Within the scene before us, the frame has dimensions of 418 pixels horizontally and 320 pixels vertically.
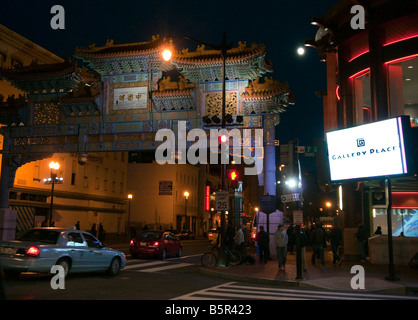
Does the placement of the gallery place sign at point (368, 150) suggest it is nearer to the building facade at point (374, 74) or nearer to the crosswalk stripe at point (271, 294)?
the building facade at point (374, 74)

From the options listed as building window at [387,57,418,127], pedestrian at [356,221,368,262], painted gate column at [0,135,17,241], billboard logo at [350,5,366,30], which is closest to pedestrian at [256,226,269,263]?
pedestrian at [356,221,368,262]

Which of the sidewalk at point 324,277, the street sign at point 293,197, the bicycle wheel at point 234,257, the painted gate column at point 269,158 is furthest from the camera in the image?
the painted gate column at point 269,158

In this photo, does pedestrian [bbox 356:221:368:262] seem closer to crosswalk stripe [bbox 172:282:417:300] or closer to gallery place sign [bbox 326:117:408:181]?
→ gallery place sign [bbox 326:117:408:181]

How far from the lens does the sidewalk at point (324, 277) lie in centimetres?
1323

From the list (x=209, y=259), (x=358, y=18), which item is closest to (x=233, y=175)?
(x=209, y=259)

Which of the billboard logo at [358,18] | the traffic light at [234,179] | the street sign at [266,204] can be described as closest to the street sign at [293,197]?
the street sign at [266,204]

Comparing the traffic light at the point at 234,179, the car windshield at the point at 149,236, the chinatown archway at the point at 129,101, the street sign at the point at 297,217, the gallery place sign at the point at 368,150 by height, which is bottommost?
the car windshield at the point at 149,236

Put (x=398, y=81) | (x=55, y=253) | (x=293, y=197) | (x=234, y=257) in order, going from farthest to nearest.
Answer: (x=398, y=81) < (x=234, y=257) < (x=293, y=197) < (x=55, y=253)

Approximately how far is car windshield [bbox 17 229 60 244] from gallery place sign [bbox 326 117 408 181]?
11835 millimetres

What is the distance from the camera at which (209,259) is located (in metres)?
19.4

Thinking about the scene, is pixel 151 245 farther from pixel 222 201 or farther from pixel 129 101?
pixel 129 101

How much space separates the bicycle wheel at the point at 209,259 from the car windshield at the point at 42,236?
727cm

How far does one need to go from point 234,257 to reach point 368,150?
297 inches
